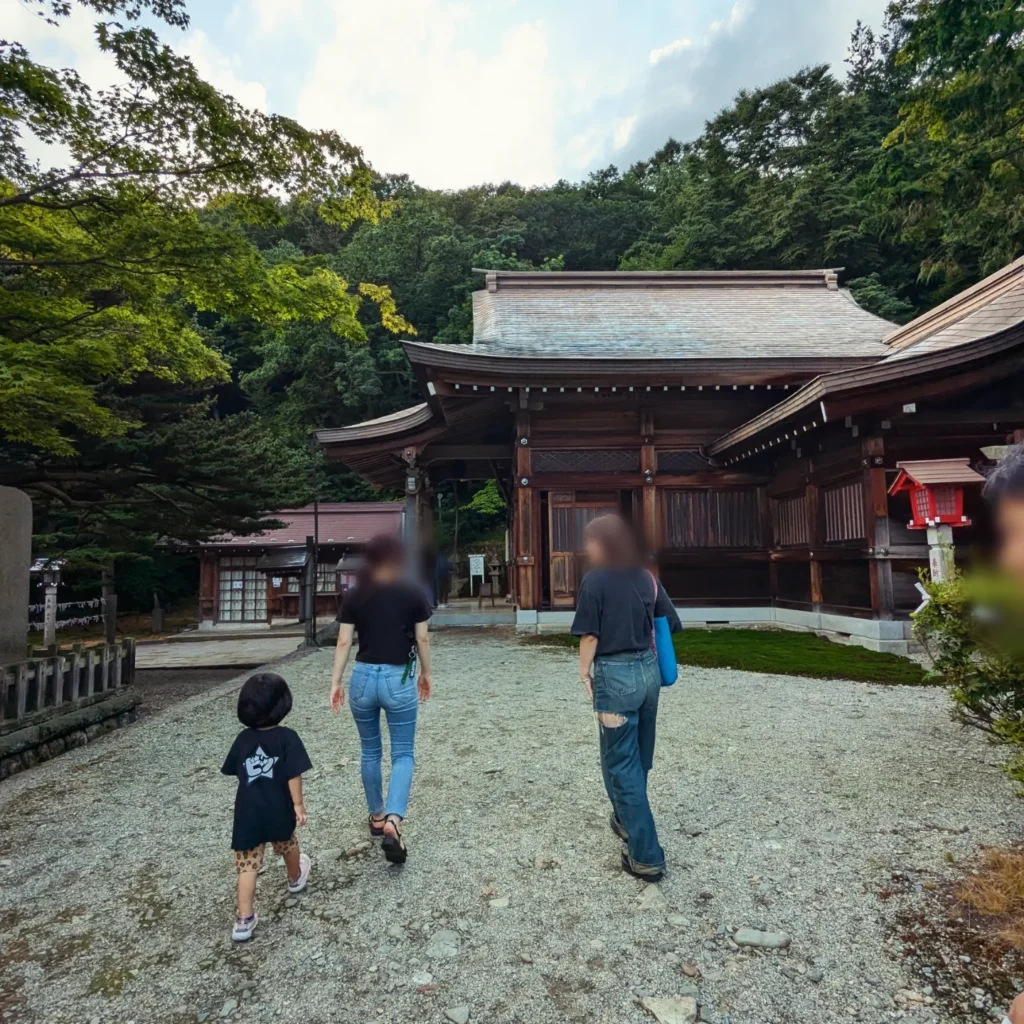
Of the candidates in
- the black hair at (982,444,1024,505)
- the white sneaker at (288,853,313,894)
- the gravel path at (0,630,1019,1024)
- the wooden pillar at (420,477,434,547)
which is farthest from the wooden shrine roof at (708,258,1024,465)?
the white sneaker at (288,853,313,894)

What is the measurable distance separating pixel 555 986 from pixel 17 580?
5.45 m

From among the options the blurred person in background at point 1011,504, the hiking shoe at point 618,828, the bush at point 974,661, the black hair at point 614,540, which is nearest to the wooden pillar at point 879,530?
the bush at point 974,661

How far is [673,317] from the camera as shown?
14000 mm

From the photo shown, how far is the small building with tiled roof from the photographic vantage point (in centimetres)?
2039

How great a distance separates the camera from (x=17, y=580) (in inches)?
203

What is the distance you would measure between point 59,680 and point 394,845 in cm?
404

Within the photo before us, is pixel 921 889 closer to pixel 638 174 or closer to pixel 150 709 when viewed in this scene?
pixel 150 709

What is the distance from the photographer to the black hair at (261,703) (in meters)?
2.39

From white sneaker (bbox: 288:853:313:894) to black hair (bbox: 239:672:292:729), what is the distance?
670mm

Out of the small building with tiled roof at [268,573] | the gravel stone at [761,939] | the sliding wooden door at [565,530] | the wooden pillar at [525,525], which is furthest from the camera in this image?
the small building with tiled roof at [268,573]

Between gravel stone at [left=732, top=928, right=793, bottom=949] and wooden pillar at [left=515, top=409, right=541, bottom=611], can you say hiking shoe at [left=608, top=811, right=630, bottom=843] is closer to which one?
gravel stone at [left=732, top=928, right=793, bottom=949]

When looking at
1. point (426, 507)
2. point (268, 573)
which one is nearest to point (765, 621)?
point (426, 507)

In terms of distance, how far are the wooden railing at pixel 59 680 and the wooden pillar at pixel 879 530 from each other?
8658 millimetres

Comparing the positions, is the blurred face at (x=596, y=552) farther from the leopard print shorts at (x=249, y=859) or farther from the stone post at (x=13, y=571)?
the stone post at (x=13, y=571)
